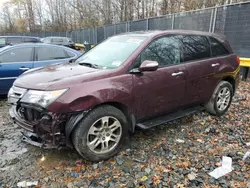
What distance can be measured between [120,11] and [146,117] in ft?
81.1

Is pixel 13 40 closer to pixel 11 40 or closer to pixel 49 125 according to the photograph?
pixel 11 40

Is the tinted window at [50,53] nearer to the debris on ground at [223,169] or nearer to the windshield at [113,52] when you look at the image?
the windshield at [113,52]

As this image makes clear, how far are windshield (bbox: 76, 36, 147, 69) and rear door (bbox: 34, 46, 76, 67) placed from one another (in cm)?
255

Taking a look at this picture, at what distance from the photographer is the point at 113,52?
3.48 meters

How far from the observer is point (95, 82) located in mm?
2742

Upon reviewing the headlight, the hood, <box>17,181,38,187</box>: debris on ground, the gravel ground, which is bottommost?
<box>17,181,38,187</box>: debris on ground

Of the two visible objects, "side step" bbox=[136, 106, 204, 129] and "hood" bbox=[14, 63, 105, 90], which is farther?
"side step" bbox=[136, 106, 204, 129]

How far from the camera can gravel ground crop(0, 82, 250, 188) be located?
258 centimetres

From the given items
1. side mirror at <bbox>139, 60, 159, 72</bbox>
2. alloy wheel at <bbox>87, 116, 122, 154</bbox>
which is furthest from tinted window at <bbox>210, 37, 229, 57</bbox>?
alloy wheel at <bbox>87, 116, 122, 154</bbox>

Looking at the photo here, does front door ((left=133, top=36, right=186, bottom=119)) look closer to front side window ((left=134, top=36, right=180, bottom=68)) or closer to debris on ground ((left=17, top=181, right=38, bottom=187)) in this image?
front side window ((left=134, top=36, right=180, bottom=68))

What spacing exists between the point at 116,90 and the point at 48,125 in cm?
Answer: 98

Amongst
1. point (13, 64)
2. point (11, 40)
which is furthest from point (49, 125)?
point (11, 40)

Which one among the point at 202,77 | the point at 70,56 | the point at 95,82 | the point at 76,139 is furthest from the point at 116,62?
the point at 70,56

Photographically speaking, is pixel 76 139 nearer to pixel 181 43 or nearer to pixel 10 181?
pixel 10 181
